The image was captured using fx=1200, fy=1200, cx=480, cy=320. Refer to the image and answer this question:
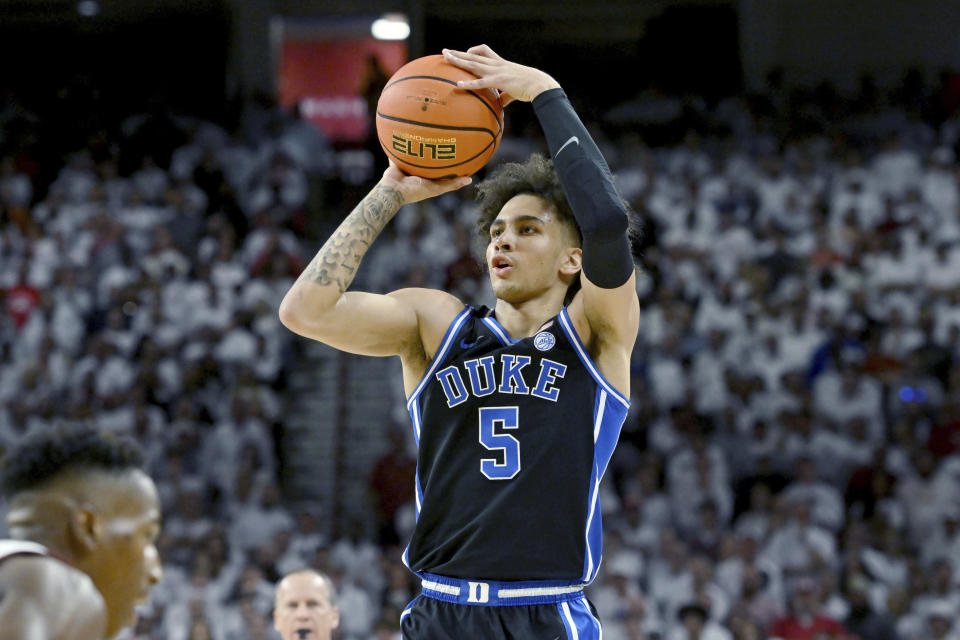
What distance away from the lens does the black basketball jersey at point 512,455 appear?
3.45 m

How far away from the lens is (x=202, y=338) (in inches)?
452

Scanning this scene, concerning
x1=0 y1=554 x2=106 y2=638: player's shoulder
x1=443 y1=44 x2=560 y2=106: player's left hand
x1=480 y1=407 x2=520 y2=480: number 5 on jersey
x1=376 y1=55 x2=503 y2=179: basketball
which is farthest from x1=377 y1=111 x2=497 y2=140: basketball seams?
x1=0 y1=554 x2=106 y2=638: player's shoulder

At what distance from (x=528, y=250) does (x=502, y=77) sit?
0.56 m

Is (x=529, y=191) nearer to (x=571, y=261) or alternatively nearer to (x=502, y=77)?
(x=571, y=261)

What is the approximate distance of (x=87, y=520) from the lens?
2.27 m

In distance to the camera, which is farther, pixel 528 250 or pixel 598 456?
pixel 528 250

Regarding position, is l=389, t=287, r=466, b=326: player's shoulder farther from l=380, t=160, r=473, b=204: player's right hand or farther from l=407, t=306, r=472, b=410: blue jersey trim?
l=380, t=160, r=473, b=204: player's right hand

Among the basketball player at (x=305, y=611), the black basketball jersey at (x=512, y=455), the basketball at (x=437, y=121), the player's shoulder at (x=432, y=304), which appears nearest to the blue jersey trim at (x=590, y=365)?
Answer: the black basketball jersey at (x=512, y=455)

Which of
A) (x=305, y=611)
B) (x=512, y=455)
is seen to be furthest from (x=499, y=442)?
(x=305, y=611)

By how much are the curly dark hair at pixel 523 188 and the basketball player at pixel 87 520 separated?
189 centimetres

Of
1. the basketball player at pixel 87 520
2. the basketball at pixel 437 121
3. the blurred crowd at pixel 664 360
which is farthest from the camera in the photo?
the blurred crowd at pixel 664 360

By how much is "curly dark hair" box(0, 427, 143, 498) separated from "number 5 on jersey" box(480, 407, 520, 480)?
133cm

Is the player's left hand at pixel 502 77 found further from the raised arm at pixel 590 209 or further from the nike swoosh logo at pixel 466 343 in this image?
the nike swoosh logo at pixel 466 343

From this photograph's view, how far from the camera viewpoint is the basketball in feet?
12.5
